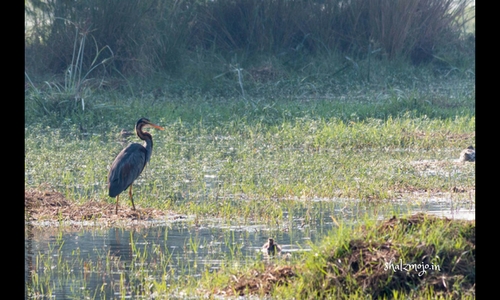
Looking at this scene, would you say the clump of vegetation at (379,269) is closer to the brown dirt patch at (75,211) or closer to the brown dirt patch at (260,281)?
the brown dirt patch at (260,281)

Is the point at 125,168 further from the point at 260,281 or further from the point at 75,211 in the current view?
the point at 260,281

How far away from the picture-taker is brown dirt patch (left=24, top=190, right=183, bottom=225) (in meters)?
8.06

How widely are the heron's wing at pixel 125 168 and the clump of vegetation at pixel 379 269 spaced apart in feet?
8.80

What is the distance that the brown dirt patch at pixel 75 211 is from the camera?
8.06 metres

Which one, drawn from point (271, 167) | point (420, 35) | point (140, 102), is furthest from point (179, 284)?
point (420, 35)

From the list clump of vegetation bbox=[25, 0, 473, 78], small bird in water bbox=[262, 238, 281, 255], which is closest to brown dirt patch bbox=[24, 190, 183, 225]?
small bird in water bbox=[262, 238, 281, 255]

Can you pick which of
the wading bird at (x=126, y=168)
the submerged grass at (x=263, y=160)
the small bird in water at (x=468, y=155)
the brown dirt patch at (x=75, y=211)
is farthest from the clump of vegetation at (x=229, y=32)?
the brown dirt patch at (x=75, y=211)

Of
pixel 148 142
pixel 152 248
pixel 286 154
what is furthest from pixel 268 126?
pixel 152 248

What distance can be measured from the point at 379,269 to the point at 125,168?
3668 millimetres

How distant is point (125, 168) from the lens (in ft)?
27.3

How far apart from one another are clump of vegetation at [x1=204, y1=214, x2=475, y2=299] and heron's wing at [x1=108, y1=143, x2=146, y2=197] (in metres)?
2.68

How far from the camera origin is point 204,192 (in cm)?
904

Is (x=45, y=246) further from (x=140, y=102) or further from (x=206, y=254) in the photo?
(x=140, y=102)
